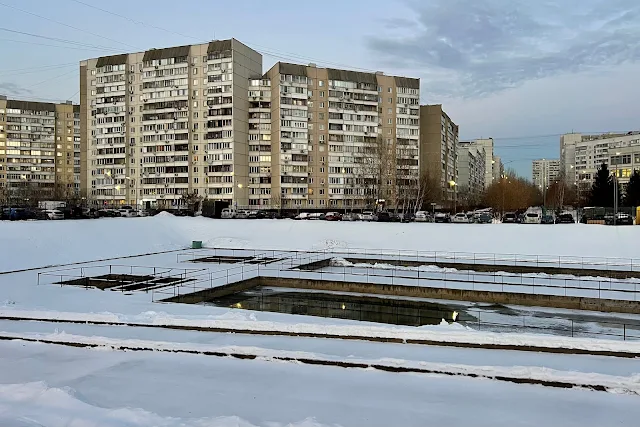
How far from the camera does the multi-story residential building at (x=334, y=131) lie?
294ft

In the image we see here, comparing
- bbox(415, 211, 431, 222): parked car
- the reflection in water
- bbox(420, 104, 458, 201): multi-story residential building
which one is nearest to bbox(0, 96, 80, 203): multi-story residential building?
bbox(420, 104, 458, 201): multi-story residential building

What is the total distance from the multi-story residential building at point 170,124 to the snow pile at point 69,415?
7926 centimetres

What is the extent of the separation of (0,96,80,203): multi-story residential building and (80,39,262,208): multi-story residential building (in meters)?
39.5

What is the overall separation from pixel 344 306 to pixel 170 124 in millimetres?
78986

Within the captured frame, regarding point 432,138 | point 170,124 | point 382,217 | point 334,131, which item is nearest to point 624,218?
point 382,217

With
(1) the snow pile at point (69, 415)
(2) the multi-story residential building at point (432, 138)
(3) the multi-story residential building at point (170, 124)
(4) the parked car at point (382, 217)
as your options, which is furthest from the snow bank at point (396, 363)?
(2) the multi-story residential building at point (432, 138)

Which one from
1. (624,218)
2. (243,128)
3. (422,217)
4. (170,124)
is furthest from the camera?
(170,124)

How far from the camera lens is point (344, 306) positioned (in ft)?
73.5

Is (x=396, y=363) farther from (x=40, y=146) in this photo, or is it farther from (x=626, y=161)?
(x=40, y=146)

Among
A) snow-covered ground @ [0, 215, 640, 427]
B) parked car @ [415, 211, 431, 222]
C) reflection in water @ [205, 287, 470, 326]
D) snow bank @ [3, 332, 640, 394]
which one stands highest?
parked car @ [415, 211, 431, 222]

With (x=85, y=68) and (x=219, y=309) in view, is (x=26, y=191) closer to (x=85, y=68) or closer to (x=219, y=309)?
(x=85, y=68)

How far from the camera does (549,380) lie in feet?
32.3

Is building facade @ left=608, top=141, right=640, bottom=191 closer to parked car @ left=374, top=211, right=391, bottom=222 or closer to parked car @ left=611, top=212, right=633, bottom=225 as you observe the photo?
parked car @ left=611, top=212, right=633, bottom=225

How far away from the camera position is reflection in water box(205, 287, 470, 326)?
66.1ft
